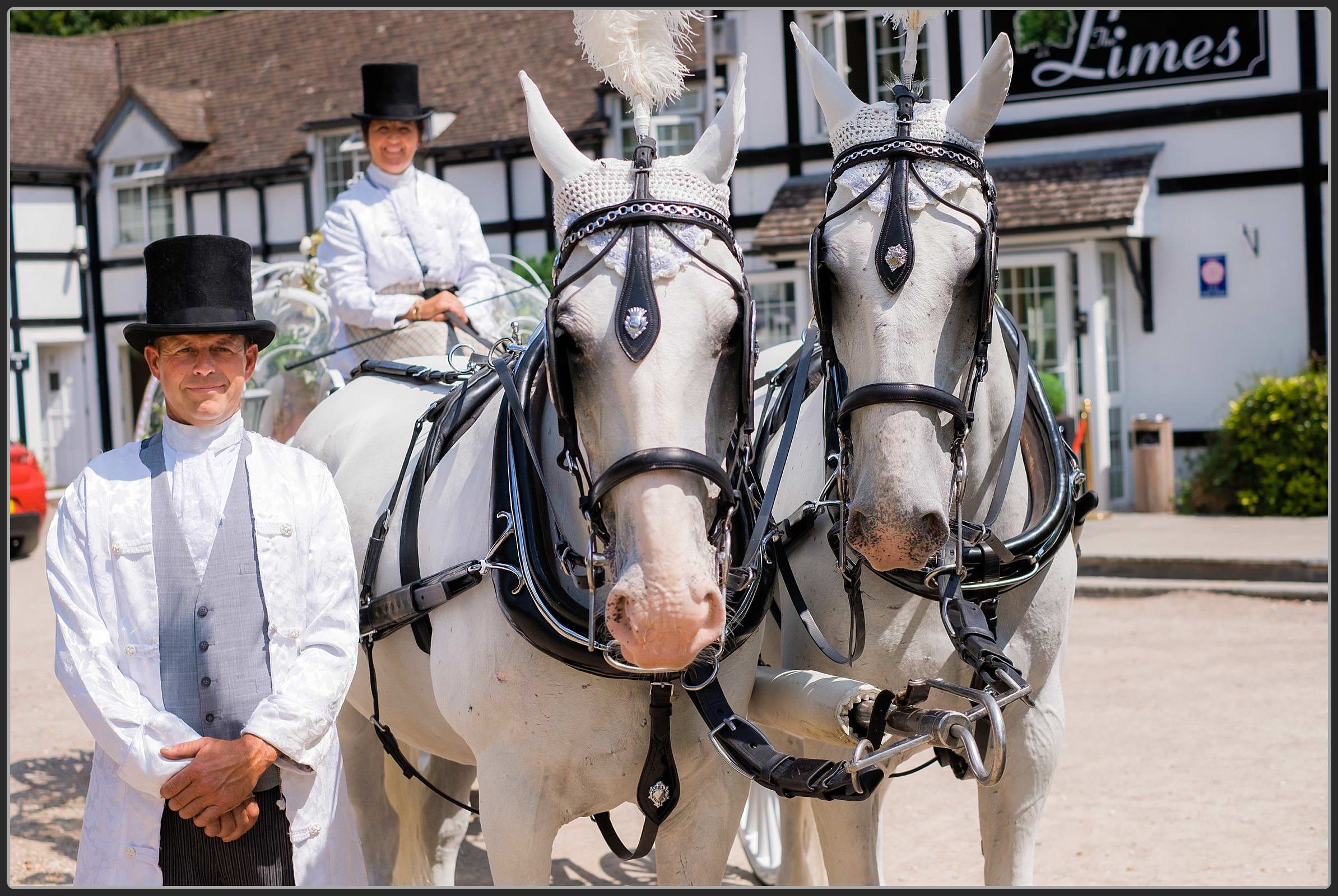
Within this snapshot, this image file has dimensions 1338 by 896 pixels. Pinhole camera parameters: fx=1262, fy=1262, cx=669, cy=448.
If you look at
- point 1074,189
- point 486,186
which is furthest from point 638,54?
point 486,186

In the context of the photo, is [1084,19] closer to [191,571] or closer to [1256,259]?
[1256,259]

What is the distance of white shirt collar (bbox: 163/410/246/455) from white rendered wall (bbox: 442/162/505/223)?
16.6m

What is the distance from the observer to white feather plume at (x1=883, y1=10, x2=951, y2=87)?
2.78m

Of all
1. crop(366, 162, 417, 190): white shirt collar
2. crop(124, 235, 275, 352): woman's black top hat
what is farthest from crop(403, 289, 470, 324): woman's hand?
crop(124, 235, 275, 352): woman's black top hat

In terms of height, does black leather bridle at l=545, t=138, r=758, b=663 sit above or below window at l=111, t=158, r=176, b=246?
below

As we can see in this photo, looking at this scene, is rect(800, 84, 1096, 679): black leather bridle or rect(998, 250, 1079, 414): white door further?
rect(998, 250, 1079, 414): white door

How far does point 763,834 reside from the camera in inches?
188

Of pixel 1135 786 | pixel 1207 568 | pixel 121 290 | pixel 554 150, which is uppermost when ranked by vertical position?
pixel 121 290

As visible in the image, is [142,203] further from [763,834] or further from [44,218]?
[763,834]

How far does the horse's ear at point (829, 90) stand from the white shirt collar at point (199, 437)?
1.42 metres

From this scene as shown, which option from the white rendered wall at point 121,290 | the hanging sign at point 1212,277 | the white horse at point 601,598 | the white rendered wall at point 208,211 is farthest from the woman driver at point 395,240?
the white rendered wall at point 121,290

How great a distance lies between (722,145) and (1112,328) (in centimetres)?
1247

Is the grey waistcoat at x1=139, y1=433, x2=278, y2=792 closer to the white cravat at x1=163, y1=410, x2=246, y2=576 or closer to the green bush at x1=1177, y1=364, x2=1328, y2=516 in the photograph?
the white cravat at x1=163, y1=410, x2=246, y2=576

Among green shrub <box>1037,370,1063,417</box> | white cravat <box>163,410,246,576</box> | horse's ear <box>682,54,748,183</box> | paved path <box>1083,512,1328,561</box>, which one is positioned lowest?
paved path <box>1083,512,1328,561</box>
